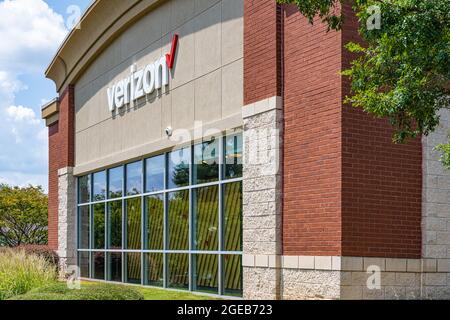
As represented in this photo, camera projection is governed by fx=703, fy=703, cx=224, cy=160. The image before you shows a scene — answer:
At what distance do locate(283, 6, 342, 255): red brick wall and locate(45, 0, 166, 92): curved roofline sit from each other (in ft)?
23.7

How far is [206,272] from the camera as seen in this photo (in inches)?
685

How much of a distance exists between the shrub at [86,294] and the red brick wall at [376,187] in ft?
13.4

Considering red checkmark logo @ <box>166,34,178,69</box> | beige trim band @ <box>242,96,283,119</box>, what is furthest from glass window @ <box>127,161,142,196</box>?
beige trim band @ <box>242,96,283,119</box>

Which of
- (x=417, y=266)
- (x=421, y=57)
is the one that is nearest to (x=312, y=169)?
(x=417, y=266)

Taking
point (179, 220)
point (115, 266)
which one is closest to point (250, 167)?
point (179, 220)

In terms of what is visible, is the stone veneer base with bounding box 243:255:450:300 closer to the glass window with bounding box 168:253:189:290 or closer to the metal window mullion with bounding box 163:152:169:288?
the glass window with bounding box 168:253:189:290

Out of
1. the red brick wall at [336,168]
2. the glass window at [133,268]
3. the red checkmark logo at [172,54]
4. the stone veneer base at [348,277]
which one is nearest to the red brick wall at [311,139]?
the red brick wall at [336,168]

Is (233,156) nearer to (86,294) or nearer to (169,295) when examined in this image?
(169,295)

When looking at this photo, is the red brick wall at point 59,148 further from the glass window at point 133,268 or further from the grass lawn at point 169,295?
the grass lawn at point 169,295

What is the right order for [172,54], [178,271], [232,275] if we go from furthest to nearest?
1. [172,54]
2. [178,271]
3. [232,275]

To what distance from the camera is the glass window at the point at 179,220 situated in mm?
18484

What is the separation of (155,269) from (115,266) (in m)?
3.30

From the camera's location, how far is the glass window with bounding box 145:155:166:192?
65.4ft
